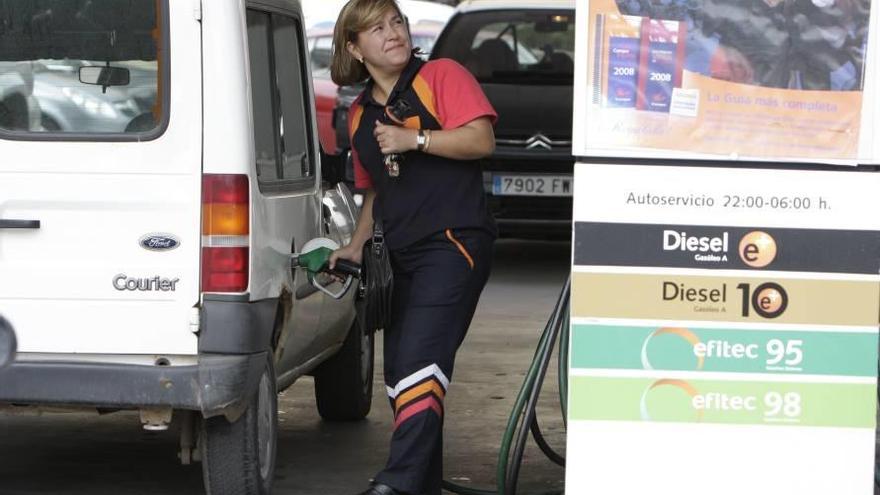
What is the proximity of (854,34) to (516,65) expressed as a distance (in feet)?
27.1

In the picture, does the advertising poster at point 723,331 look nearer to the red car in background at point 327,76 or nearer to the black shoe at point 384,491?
the black shoe at point 384,491

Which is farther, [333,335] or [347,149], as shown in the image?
[347,149]

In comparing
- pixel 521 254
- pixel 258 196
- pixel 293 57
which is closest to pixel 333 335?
pixel 293 57

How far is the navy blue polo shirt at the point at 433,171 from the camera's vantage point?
5.94 metres

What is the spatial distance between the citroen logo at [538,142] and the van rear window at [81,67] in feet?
23.1

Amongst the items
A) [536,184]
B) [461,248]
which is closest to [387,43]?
[461,248]

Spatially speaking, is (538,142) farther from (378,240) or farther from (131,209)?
(131,209)

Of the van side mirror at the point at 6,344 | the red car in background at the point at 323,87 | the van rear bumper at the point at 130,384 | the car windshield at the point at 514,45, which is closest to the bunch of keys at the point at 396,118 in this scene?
the van rear bumper at the point at 130,384

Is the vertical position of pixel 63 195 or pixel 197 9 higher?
pixel 197 9

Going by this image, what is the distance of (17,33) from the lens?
575 cm

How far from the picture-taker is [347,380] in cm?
792

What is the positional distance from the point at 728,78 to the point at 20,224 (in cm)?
221

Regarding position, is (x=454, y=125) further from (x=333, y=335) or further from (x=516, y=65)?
(x=516, y=65)

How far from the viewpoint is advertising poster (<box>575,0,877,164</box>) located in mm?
5176
